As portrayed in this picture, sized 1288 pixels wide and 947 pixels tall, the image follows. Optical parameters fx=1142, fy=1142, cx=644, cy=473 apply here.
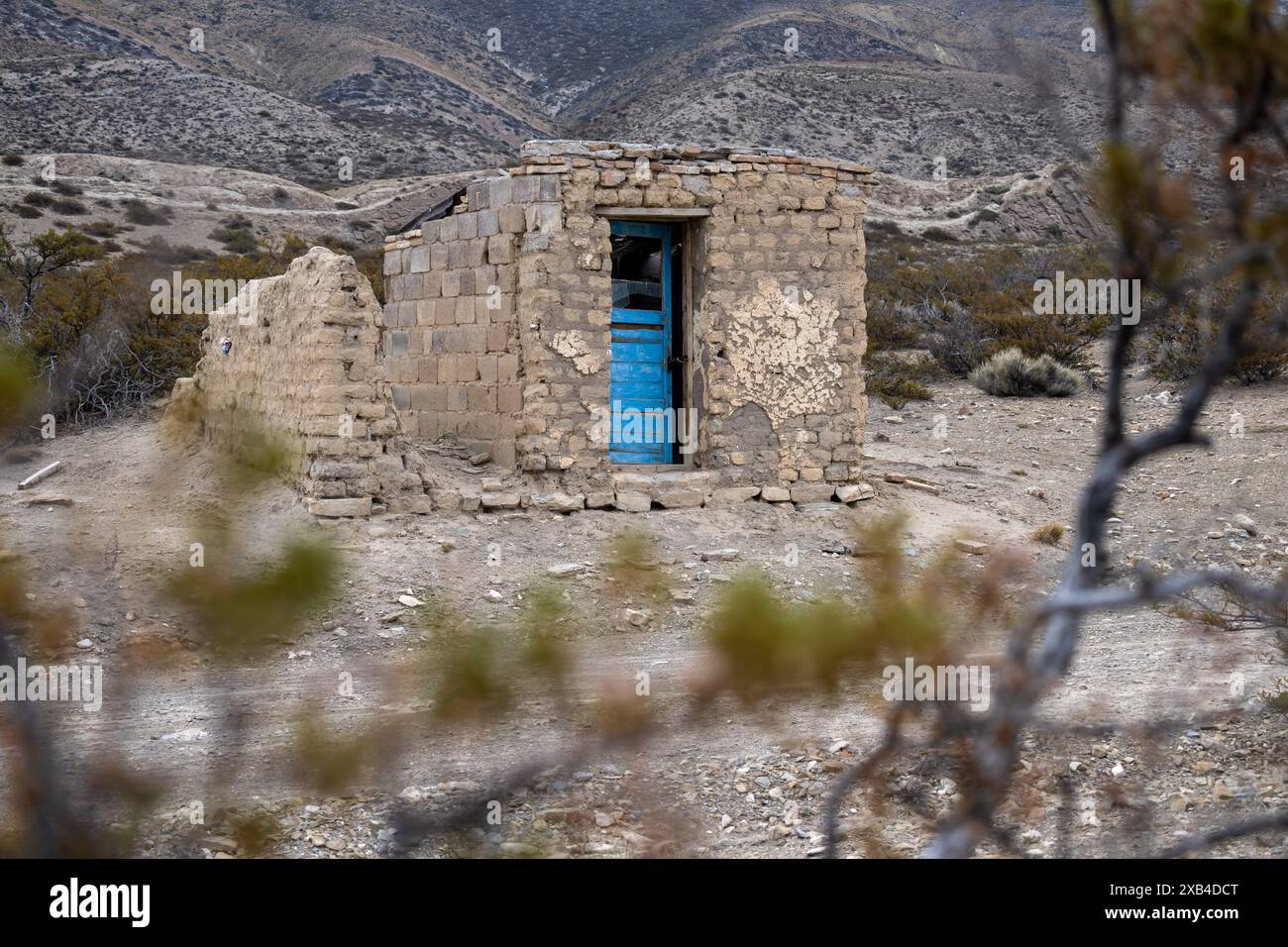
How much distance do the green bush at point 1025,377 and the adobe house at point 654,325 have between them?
6.86 meters

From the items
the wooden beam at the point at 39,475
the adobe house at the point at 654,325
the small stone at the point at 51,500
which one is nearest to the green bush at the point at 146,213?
the wooden beam at the point at 39,475

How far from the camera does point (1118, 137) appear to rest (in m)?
1.97

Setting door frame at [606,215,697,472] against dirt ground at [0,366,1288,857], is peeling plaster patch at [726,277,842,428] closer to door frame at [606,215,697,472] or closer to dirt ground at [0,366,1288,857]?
door frame at [606,215,697,472]

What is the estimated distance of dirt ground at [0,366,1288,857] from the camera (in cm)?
292

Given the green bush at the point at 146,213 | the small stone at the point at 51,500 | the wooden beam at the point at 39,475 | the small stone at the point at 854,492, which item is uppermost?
the green bush at the point at 146,213

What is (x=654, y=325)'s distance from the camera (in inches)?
387

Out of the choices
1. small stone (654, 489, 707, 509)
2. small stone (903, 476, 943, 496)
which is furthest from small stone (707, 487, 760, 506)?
small stone (903, 476, 943, 496)

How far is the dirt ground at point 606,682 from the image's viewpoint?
Answer: 292 centimetres

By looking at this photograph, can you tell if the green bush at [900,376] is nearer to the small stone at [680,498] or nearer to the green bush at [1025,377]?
the green bush at [1025,377]

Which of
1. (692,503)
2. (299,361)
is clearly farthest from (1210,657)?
(299,361)

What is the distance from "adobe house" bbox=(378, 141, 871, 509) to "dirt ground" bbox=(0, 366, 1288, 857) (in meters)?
0.57

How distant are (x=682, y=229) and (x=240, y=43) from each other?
1656 inches

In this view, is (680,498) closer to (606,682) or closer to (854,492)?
(854,492)

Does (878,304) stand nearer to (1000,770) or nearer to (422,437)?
(422,437)
